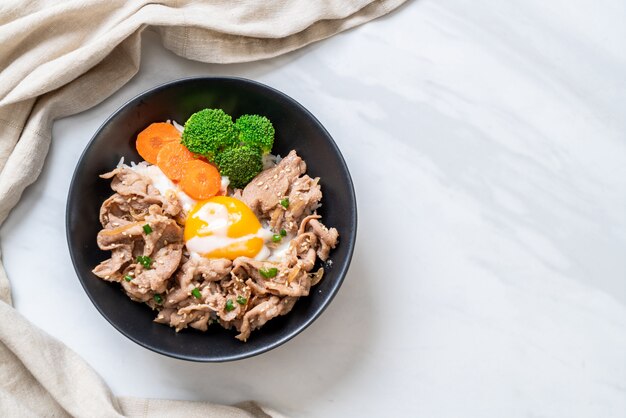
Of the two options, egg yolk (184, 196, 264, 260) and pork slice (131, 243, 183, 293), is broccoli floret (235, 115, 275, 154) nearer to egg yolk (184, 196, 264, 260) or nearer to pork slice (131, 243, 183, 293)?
egg yolk (184, 196, 264, 260)

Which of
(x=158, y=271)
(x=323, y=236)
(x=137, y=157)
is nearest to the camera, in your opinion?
(x=158, y=271)

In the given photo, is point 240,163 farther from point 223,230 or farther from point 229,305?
point 229,305

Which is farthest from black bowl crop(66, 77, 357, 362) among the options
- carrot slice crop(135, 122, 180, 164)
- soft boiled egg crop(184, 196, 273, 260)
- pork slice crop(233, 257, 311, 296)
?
soft boiled egg crop(184, 196, 273, 260)

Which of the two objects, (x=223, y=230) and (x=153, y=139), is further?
(x=153, y=139)

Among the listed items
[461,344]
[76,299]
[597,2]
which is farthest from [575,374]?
[76,299]

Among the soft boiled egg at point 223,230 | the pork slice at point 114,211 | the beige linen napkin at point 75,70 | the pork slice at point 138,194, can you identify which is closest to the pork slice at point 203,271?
the soft boiled egg at point 223,230

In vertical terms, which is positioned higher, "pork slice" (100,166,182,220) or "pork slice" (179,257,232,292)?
"pork slice" (100,166,182,220)

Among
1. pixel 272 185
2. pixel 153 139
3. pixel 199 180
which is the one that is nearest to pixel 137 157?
pixel 153 139
